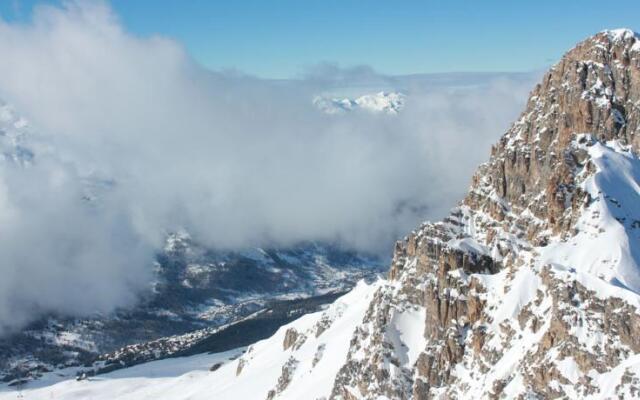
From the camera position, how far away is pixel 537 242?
158m

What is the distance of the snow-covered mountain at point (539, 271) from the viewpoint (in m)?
126

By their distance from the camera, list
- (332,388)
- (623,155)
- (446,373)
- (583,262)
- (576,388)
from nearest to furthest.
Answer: (576,388) < (583,262) < (446,373) < (623,155) < (332,388)

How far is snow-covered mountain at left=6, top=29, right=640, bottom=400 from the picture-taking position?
126 metres

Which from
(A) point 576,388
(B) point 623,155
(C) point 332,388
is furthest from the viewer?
(C) point 332,388

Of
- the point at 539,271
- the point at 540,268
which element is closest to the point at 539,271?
the point at 539,271

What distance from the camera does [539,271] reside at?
474 ft

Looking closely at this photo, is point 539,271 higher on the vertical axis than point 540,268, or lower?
lower

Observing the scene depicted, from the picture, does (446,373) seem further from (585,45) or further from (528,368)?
(585,45)

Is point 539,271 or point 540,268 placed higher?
point 540,268

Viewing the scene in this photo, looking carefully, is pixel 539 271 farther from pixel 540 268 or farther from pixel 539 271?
pixel 540 268

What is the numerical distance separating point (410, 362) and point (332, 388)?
124 ft

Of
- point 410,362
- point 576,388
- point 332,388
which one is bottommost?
point 332,388

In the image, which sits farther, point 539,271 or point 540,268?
point 540,268

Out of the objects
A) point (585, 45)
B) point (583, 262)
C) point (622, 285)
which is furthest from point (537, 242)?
point (585, 45)
